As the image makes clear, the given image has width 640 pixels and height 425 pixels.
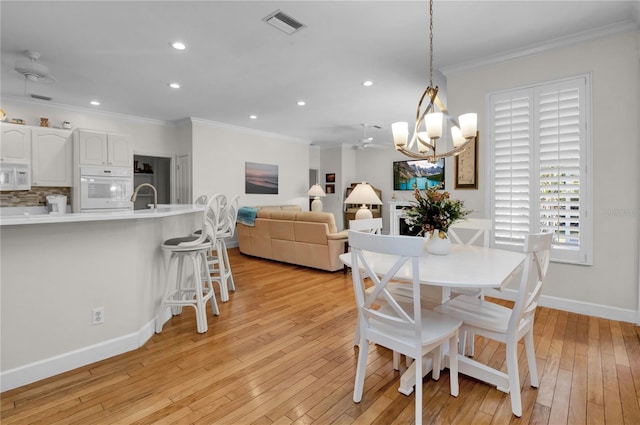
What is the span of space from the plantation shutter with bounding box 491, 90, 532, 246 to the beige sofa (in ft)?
6.77

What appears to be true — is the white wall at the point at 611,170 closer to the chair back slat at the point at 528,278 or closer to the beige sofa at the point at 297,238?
the chair back slat at the point at 528,278

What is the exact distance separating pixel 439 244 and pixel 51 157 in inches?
226

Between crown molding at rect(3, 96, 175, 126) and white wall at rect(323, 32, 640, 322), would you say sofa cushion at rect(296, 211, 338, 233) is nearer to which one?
white wall at rect(323, 32, 640, 322)

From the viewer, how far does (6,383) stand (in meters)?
Answer: 1.83

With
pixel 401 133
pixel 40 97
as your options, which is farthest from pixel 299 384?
pixel 40 97

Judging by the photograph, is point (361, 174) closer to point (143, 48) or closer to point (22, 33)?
point (143, 48)

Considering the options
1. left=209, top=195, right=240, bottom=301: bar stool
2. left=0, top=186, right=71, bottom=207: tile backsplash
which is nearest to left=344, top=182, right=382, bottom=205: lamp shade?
left=209, top=195, right=240, bottom=301: bar stool

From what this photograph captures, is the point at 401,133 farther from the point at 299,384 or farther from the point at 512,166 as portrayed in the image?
the point at 299,384

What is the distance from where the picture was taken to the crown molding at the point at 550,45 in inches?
109

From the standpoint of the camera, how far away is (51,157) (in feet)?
15.9

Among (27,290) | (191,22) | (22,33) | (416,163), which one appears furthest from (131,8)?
(416,163)

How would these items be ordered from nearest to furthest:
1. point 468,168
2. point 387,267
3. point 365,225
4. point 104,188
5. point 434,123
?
point 387,267 → point 434,123 → point 365,225 → point 468,168 → point 104,188

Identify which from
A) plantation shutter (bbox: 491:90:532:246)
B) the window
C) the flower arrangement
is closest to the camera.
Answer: the flower arrangement

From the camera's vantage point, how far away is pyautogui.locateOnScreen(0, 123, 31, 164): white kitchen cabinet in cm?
444
